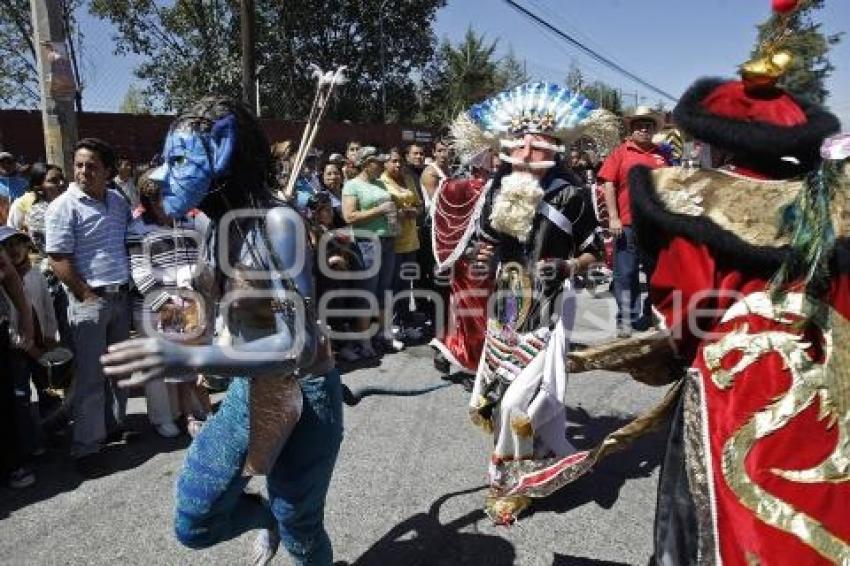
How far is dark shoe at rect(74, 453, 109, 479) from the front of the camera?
376 centimetres

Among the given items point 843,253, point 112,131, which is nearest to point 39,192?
point 843,253

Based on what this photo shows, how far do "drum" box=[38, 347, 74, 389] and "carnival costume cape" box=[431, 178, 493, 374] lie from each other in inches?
85.9

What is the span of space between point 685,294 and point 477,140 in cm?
224

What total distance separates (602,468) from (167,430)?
→ 8.42 ft

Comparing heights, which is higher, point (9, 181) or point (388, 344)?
point (9, 181)

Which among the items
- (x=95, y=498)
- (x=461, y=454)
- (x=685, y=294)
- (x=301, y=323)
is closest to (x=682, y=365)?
(x=685, y=294)

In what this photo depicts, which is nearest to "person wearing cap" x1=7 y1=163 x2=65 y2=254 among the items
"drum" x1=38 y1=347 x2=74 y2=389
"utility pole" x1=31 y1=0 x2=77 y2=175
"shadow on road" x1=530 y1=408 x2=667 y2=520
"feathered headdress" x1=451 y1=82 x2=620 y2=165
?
"utility pole" x1=31 y1=0 x2=77 y2=175

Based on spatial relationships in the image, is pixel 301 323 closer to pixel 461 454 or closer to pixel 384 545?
pixel 384 545

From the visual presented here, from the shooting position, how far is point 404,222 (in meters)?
6.65

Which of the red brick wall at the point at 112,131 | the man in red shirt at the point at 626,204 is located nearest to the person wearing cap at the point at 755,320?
the man in red shirt at the point at 626,204

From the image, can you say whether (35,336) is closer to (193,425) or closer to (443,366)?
(193,425)

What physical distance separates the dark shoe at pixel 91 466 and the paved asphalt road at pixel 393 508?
49 mm

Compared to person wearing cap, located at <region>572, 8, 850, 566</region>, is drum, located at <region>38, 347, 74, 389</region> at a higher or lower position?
lower

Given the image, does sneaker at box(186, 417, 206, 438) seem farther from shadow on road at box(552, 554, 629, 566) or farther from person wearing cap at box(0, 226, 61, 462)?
shadow on road at box(552, 554, 629, 566)
